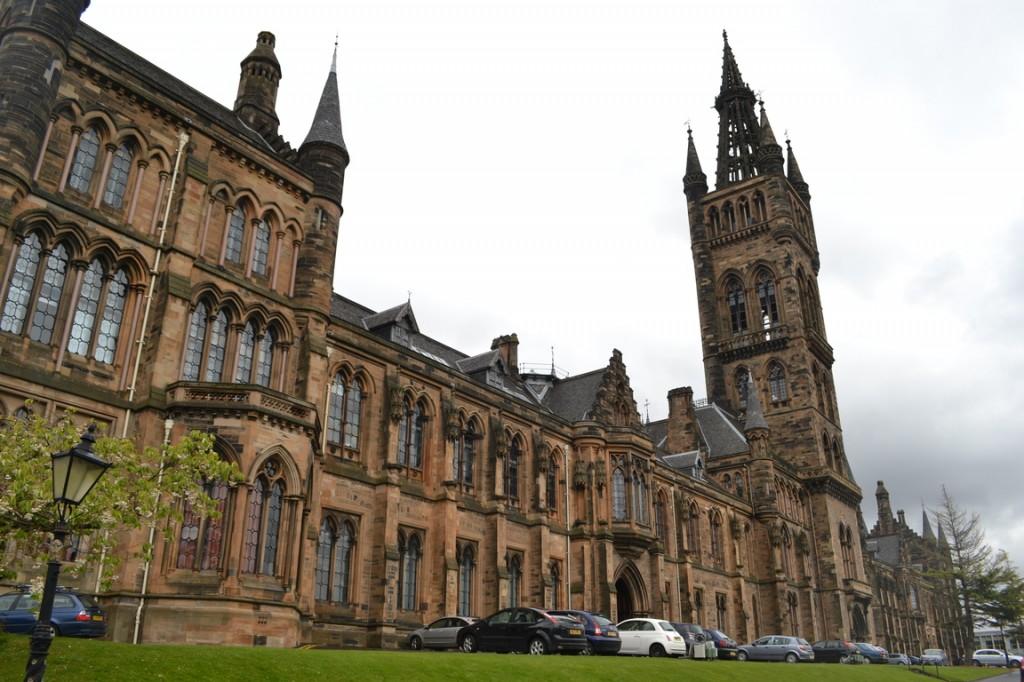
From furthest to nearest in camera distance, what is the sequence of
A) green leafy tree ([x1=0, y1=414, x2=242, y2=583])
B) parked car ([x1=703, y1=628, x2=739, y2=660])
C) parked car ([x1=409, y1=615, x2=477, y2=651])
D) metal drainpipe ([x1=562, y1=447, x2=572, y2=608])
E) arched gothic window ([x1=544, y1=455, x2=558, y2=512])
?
arched gothic window ([x1=544, y1=455, x2=558, y2=512]) < metal drainpipe ([x1=562, y1=447, x2=572, y2=608]) < parked car ([x1=703, y1=628, x2=739, y2=660]) < parked car ([x1=409, y1=615, x2=477, y2=651]) < green leafy tree ([x1=0, y1=414, x2=242, y2=583])

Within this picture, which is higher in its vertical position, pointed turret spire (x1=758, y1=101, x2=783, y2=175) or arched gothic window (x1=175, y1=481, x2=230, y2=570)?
pointed turret spire (x1=758, y1=101, x2=783, y2=175)

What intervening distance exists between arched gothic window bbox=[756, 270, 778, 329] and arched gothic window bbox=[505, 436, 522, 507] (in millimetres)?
43200

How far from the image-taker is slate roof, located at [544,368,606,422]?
4741cm

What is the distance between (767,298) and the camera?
7825 centimetres

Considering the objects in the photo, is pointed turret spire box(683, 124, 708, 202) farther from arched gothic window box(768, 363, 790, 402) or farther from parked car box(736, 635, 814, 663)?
parked car box(736, 635, 814, 663)

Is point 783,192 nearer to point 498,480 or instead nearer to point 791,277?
point 791,277

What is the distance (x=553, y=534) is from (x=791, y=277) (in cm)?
4497

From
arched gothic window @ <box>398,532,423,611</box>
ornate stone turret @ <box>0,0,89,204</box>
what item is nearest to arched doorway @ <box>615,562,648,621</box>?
arched gothic window @ <box>398,532,423,611</box>

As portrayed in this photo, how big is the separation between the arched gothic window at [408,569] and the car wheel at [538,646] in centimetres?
807

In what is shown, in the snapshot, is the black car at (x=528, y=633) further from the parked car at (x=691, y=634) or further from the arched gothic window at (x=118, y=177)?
the arched gothic window at (x=118, y=177)

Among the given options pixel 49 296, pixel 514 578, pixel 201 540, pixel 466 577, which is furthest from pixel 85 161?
pixel 514 578

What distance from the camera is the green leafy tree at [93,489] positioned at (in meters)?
13.5

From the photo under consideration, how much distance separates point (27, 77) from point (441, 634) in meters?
20.9

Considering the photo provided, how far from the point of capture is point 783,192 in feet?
262
